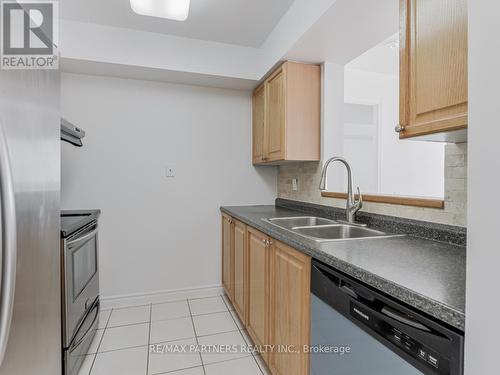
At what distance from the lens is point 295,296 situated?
1.30 m

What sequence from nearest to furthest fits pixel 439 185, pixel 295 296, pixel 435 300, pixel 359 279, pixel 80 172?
pixel 435 300
pixel 359 279
pixel 295 296
pixel 80 172
pixel 439 185

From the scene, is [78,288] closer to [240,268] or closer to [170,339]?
[170,339]

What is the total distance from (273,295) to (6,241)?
122 centimetres

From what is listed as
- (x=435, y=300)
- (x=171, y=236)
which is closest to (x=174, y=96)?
(x=171, y=236)

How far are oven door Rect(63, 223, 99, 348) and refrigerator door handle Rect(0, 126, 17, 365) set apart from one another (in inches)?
30.4

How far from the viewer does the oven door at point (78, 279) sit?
1499 millimetres

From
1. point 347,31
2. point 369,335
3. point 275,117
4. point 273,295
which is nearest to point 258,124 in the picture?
point 275,117

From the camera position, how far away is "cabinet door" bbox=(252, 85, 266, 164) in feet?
8.68

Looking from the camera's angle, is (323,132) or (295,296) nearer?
(295,296)

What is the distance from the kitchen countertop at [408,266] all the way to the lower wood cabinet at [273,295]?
131 mm

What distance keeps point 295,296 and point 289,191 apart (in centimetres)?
160

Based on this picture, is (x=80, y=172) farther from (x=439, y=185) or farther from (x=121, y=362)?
(x=439, y=185)

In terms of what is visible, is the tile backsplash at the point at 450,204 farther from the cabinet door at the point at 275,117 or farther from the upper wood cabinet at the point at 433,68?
the cabinet door at the point at 275,117

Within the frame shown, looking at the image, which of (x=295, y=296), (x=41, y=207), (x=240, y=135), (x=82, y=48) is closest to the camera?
(x=41, y=207)
